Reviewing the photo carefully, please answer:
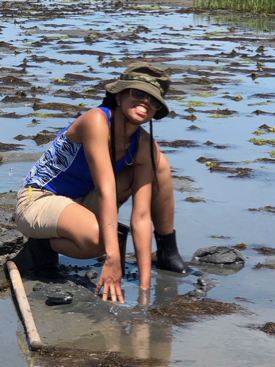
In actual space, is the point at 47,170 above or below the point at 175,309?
above

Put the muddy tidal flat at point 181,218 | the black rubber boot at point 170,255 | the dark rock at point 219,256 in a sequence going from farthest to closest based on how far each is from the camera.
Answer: the dark rock at point 219,256 → the black rubber boot at point 170,255 → the muddy tidal flat at point 181,218

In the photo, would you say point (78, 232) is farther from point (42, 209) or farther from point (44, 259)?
point (44, 259)

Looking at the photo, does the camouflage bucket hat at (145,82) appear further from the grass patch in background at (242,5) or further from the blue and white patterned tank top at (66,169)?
the grass patch in background at (242,5)

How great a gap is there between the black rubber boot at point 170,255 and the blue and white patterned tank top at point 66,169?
0.56 meters

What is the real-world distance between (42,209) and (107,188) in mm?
452

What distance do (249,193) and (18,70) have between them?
23.3 ft

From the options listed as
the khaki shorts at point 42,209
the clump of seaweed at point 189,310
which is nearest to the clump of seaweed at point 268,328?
the clump of seaweed at point 189,310

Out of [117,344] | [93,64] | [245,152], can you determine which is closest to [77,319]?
[117,344]

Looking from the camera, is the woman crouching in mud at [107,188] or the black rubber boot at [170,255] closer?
the woman crouching in mud at [107,188]

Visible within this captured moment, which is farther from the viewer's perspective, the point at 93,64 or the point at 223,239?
the point at 93,64

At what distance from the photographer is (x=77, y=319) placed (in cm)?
352

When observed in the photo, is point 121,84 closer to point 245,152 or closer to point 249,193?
point 249,193

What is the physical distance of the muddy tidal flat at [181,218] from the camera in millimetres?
3279

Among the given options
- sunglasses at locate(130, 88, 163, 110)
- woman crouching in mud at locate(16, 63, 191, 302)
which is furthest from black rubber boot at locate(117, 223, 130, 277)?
sunglasses at locate(130, 88, 163, 110)
